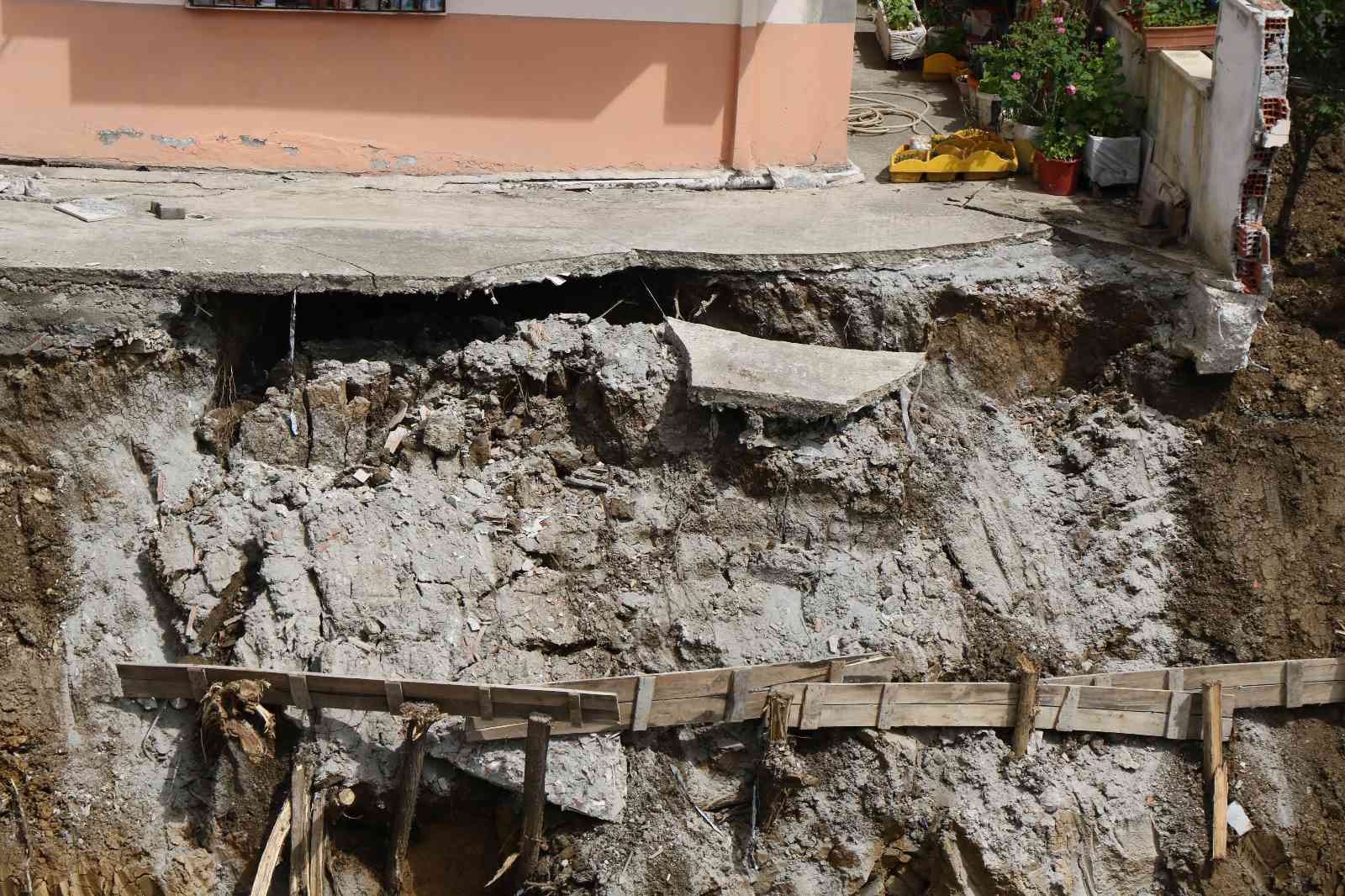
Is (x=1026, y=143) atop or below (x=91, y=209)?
atop

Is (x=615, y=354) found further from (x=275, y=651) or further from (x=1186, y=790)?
(x=1186, y=790)

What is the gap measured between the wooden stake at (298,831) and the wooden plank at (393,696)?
58 cm

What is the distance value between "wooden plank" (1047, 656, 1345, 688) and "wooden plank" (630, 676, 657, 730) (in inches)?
90.1

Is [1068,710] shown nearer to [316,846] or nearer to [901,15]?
[316,846]

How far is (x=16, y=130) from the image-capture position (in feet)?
32.9

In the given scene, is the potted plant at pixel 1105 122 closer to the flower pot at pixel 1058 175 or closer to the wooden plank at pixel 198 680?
the flower pot at pixel 1058 175

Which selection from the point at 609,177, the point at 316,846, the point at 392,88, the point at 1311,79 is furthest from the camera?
the point at 609,177

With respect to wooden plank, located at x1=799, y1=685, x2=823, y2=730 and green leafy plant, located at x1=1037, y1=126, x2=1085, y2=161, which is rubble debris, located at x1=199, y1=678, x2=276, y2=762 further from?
green leafy plant, located at x1=1037, y1=126, x2=1085, y2=161

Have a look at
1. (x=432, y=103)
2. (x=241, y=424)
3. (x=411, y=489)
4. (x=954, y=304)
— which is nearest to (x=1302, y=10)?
(x=954, y=304)

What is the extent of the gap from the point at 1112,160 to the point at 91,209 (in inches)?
269

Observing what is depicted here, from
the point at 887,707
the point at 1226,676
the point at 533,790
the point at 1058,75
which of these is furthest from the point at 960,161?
the point at 533,790

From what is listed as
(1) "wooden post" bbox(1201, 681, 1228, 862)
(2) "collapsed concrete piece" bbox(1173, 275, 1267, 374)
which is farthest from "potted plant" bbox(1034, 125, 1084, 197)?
(1) "wooden post" bbox(1201, 681, 1228, 862)

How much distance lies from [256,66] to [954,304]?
16.5 feet

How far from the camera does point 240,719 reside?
7.60m
